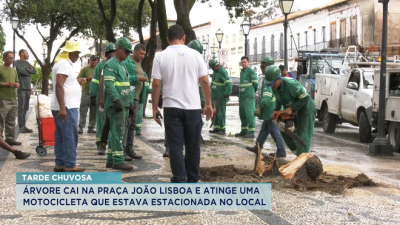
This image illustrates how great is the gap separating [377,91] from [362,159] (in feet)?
9.07

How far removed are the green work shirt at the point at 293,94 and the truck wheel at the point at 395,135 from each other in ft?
14.0

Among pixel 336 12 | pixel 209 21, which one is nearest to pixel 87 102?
pixel 336 12

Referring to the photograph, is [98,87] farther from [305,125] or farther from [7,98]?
[305,125]

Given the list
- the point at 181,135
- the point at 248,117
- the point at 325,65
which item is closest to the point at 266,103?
the point at 181,135

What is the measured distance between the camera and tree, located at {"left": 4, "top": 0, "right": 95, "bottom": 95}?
124ft

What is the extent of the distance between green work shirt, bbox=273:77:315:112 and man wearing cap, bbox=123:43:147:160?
2.09 metres

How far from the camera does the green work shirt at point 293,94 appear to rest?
917 centimetres

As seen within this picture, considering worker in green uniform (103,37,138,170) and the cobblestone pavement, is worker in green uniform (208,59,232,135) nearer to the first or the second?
the cobblestone pavement

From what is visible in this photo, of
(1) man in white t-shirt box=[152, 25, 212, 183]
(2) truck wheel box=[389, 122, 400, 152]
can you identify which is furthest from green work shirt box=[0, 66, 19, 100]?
(2) truck wheel box=[389, 122, 400, 152]

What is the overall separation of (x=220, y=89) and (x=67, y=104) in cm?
748

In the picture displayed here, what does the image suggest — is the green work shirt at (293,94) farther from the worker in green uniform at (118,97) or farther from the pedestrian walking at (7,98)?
the pedestrian walking at (7,98)

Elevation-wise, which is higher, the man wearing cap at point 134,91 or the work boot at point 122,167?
the man wearing cap at point 134,91

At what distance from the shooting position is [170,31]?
23.2ft

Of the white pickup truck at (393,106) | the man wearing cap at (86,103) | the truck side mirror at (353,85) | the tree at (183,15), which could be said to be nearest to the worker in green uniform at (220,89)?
the tree at (183,15)
